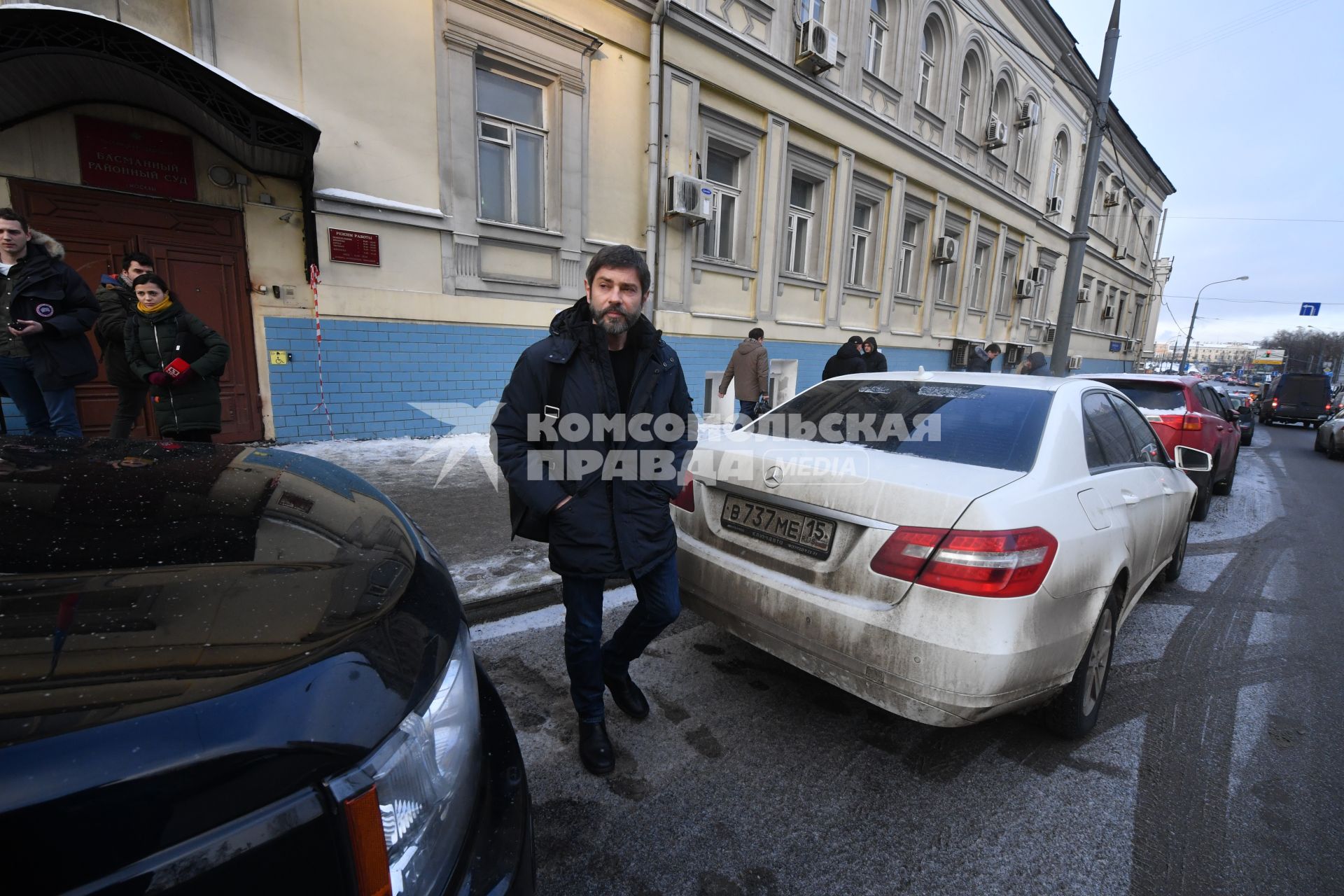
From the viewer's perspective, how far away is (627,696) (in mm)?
2449

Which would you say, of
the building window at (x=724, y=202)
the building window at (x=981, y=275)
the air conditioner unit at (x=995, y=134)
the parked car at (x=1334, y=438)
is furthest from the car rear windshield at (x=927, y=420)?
the air conditioner unit at (x=995, y=134)

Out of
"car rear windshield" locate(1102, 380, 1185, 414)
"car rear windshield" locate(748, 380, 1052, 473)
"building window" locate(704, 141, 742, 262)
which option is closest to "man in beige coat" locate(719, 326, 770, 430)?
"building window" locate(704, 141, 742, 262)

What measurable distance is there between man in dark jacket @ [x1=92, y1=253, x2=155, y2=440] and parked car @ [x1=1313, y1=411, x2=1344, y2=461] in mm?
18866

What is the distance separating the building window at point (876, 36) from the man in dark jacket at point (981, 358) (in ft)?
22.1

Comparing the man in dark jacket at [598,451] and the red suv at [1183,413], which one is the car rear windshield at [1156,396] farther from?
the man in dark jacket at [598,451]

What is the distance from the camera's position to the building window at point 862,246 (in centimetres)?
1317

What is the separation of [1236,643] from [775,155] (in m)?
9.74

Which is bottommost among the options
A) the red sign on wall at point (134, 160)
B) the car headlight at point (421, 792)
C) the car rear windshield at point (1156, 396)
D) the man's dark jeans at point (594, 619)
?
the man's dark jeans at point (594, 619)

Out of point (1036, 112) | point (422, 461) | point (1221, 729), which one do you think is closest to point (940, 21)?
point (1036, 112)

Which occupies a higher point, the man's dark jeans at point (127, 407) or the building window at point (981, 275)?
the building window at point (981, 275)

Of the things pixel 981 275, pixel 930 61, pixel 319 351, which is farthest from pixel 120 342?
pixel 981 275

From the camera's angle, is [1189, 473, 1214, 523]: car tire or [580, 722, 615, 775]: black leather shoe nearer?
[580, 722, 615, 775]: black leather shoe

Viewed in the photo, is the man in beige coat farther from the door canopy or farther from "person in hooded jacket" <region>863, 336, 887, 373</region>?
the door canopy

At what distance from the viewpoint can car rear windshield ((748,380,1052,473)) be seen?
2.31 m
